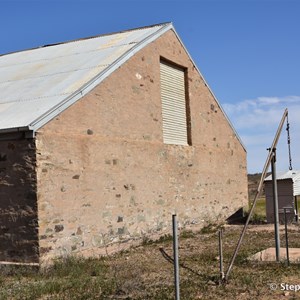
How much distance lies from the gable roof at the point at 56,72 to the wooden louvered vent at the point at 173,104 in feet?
4.48

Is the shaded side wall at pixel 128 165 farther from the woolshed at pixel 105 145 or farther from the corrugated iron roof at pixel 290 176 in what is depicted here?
the corrugated iron roof at pixel 290 176

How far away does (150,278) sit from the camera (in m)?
8.78

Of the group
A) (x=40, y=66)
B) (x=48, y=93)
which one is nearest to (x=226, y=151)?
(x=40, y=66)

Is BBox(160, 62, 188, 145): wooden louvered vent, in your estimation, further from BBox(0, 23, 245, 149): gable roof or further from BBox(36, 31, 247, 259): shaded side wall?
BBox(0, 23, 245, 149): gable roof

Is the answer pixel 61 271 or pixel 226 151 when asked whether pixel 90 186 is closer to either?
pixel 61 271

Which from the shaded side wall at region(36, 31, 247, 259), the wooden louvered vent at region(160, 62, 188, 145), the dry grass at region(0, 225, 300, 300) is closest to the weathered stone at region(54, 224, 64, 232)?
the shaded side wall at region(36, 31, 247, 259)

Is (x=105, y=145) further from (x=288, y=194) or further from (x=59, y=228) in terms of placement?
(x=288, y=194)

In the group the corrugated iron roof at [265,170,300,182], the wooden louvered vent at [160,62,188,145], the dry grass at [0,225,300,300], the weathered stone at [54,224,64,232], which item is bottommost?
the dry grass at [0,225,300,300]

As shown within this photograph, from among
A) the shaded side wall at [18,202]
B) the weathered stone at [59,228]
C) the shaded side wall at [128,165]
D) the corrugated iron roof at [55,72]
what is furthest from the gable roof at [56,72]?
the weathered stone at [59,228]

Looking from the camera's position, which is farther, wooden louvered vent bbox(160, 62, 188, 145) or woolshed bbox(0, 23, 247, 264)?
wooden louvered vent bbox(160, 62, 188, 145)

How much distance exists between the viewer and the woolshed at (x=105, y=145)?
10055 mm

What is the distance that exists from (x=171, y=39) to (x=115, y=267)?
27.8 feet

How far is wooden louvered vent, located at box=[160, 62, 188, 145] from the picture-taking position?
1536cm

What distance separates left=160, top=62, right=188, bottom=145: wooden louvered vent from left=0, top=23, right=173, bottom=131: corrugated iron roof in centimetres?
139
